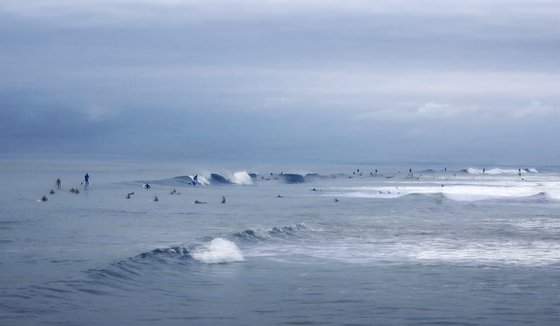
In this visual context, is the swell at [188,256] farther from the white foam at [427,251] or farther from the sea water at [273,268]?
the white foam at [427,251]

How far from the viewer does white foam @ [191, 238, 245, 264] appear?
25.1 metres

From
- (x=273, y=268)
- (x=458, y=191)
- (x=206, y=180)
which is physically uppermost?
(x=206, y=180)

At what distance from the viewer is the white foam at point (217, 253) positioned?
25078 mm

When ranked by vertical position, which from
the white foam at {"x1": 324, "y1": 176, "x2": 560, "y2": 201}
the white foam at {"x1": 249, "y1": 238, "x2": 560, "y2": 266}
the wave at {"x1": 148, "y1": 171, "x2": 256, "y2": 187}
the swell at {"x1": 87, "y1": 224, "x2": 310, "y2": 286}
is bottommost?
the white foam at {"x1": 249, "y1": 238, "x2": 560, "y2": 266}

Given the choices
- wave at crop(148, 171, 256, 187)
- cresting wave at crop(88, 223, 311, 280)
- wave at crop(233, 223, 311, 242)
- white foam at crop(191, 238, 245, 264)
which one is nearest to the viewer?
cresting wave at crop(88, 223, 311, 280)

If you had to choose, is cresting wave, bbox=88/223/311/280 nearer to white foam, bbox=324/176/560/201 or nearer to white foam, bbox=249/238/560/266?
white foam, bbox=249/238/560/266

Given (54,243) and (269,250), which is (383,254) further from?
(54,243)

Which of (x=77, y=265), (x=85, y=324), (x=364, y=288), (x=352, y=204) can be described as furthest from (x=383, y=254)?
(x=352, y=204)

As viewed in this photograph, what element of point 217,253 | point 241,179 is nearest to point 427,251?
point 217,253

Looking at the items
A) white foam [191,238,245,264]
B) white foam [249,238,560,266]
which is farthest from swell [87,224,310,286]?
white foam [249,238,560,266]

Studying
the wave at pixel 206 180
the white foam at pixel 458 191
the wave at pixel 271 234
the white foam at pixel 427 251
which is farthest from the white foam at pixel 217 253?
the wave at pixel 206 180

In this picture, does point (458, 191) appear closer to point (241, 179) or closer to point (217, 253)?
point (241, 179)

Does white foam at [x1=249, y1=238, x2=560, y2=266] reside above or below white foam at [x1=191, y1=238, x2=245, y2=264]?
below

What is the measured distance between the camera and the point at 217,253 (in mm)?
25859
